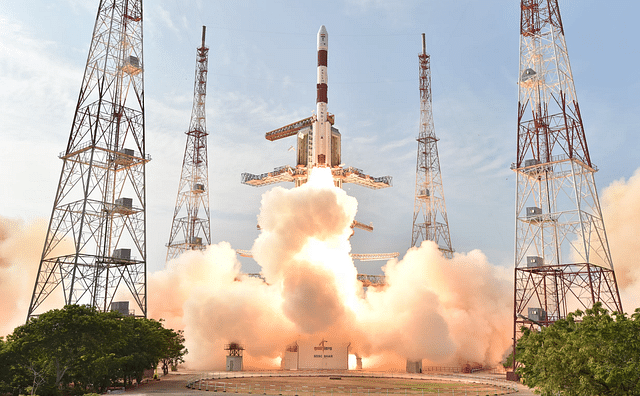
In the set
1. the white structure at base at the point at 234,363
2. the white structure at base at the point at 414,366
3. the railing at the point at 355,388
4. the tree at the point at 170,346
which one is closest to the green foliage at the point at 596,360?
the railing at the point at 355,388

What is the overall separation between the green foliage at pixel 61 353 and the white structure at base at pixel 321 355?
20.3m

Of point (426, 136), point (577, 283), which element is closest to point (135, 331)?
point (577, 283)

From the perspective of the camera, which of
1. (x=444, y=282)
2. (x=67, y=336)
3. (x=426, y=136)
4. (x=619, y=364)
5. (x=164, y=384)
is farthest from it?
(x=426, y=136)

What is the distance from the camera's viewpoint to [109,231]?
5675 centimetres

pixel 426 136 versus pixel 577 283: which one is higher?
pixel 426 136

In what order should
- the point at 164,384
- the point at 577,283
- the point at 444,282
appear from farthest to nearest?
1. the point at 444,282
2. the point at 577,283
3. the point at 164,384

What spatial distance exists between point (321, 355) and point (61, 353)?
87.3ft

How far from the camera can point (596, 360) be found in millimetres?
24453

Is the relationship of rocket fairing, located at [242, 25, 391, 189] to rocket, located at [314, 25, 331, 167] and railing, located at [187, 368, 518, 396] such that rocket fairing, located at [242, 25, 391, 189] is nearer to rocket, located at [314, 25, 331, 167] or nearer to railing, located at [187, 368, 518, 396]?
rocket, located at [314, 25, 331, 167]

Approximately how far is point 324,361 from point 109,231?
23718 millimetres

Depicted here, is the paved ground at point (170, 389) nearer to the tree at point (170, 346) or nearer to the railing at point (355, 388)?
the railing at point (355, 388)

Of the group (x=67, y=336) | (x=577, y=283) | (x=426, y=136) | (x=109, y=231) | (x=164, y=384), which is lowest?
(x=164, y=384)

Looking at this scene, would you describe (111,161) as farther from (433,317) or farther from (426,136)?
(426,136)

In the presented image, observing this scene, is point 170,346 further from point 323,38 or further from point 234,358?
point 323,38
